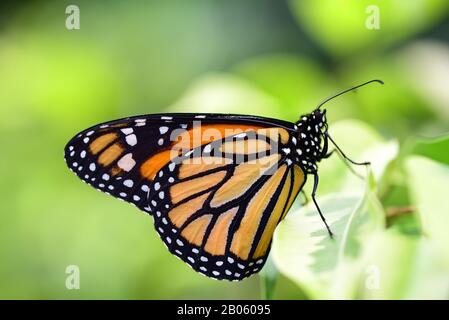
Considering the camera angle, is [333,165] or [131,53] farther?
[131,53]

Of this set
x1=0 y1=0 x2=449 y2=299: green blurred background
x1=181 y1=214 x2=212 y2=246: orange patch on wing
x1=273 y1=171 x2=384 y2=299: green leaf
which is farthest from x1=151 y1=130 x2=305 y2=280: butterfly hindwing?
x1=273 y1=171 x2=384 y2=299: green leaf

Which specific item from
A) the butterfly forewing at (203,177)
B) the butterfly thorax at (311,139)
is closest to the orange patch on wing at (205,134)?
the butterfly forewing at (203,177)

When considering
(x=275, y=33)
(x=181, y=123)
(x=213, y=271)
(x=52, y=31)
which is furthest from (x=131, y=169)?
(x=275, y=33)

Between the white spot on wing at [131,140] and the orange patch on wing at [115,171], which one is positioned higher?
the white spot on wing at [131,140]

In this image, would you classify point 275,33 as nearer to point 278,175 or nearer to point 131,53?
point 131,53

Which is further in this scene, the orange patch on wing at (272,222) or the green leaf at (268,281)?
the orange patch on wing at (272,222)

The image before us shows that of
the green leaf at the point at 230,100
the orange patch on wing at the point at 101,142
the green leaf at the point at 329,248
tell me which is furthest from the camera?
the green leaf at the point at 230,100

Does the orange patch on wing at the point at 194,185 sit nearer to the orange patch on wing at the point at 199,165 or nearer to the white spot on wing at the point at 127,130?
the orange patch on wing at the point at 199,165
